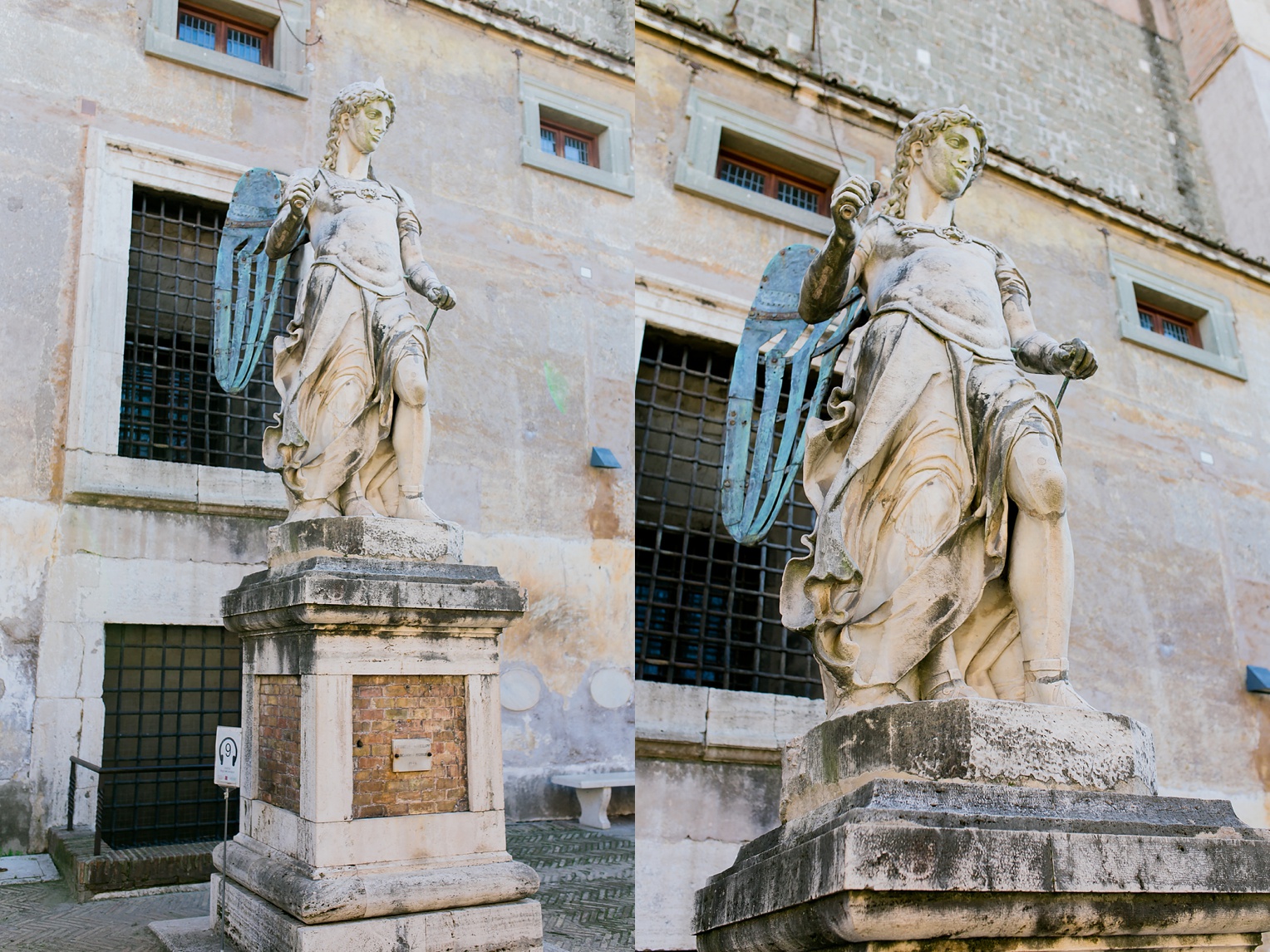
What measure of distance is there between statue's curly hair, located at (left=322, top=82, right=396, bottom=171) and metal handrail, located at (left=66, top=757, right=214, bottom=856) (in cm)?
349

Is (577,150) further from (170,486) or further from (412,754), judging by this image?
(412,754)

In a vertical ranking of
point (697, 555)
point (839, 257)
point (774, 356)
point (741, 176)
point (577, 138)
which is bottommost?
point (697, 555)

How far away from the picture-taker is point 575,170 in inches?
375

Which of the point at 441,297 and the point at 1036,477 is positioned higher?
the point at 441,297

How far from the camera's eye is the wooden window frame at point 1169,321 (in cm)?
1030

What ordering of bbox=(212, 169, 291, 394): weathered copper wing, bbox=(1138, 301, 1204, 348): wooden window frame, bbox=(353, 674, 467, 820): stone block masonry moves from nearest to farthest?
bbox=(353, 674, 467, 820): stone block masonry, bbox=(212, 169, 291, 394): weathered copper wing, bbox=(1138, 301, 1204, 348): wooden window frame

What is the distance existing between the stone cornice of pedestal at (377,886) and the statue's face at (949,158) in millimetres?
3058

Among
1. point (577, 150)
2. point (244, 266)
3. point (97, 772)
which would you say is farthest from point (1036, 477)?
point (577, 150)

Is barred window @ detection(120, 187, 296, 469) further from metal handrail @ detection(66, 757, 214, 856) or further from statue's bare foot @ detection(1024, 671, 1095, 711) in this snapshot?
statue's bare foot @ detection(1024, 671, 1095, 711)

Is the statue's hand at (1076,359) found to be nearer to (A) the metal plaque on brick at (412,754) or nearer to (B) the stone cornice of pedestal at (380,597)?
(B) the stone cornice of pedestal at (380,597)

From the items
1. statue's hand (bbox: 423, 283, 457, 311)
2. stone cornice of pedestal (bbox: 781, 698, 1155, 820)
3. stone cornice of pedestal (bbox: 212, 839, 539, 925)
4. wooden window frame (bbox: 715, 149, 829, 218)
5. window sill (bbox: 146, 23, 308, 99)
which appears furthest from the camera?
wooden window frame (bbox: 715, 149, 829, 218)

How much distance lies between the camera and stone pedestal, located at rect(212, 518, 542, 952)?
3.88 m

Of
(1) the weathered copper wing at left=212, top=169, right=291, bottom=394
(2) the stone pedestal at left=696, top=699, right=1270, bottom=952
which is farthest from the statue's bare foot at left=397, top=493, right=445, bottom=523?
(2) the stone pedestal at left=696, top=699, right=1270, bottom=952

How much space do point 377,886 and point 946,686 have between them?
2.36 meters
